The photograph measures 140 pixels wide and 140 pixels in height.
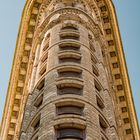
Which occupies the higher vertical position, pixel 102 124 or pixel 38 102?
pixel 38 102

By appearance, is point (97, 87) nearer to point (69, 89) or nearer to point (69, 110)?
point (69, 89)

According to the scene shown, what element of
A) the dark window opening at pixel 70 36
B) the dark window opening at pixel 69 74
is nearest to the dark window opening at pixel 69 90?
the dark window opening at pixel 69 74

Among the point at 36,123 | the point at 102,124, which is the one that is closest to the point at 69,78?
the point at 102,124

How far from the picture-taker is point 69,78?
28.9 metres

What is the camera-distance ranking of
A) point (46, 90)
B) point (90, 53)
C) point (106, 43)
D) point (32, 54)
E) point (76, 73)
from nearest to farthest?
point (46, 90)
point (76, 73)
point (90, 53)
point (32, 54)
point (106, 43)

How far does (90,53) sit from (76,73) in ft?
14.2

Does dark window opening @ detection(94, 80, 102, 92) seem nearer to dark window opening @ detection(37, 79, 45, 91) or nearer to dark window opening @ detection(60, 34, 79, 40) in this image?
dark window opening @ detection(37, 79, 45, 91)

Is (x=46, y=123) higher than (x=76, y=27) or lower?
lower

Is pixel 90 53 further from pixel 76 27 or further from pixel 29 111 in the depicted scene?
pixel 29 111

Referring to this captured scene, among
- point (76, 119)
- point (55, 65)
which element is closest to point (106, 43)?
point (55, 65)

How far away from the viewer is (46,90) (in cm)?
2850

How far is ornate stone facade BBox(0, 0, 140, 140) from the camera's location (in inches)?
1014

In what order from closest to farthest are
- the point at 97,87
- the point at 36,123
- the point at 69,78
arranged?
1. the point at 36,123
2. the point at 69,78
3. the point at 97,87

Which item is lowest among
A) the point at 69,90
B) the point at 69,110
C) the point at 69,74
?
the point at 69,110
